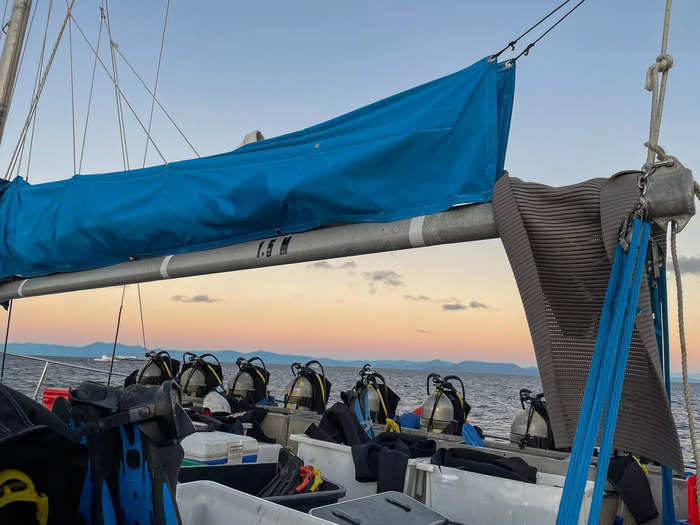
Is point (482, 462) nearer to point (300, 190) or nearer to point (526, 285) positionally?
point (526, 285)

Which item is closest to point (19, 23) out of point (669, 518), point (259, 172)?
point (259, 172)

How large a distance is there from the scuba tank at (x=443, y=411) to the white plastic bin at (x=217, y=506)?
416cm

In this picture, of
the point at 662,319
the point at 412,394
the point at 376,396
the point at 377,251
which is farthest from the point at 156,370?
the point at 412,394

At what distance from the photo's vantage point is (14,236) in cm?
490

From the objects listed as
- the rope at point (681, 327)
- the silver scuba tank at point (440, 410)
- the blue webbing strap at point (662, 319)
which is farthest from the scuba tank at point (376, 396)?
the rope at point (681, 327)

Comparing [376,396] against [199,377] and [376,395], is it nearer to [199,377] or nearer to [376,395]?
[376,395]

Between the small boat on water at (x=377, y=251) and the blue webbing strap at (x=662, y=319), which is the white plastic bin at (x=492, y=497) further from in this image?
the blue webbing strap at (x=662, y=319)

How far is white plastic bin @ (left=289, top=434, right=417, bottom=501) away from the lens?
145 inches

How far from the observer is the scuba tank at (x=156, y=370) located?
9.06m

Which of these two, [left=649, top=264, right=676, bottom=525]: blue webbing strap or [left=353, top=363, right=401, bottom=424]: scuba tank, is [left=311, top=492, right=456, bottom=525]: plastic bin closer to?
[left=649, top=264, right=676, bottom=525]: blue webbing strap

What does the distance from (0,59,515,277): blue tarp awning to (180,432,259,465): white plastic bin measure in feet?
4.25

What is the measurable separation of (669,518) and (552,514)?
55cm

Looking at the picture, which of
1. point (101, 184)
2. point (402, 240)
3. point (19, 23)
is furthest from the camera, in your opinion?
point (19, 23)

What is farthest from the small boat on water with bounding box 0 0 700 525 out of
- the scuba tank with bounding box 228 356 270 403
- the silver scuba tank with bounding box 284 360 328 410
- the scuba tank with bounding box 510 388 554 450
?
the scuba tank with bounding box 228 356 270 403
